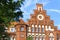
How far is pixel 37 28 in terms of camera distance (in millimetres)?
61062

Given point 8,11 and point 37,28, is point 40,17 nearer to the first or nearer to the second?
point 37,28

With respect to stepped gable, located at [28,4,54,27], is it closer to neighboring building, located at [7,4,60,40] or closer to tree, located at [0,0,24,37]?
neighboring building, located at [7,4,60,40]

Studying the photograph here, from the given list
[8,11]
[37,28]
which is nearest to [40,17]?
[37,28]

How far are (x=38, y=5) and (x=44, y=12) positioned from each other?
204cm

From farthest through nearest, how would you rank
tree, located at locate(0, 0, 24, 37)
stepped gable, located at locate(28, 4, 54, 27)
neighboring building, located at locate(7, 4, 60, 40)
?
stepped gable, located at locate(28, 4, 54, 27), neighboring building, located at locate(7, 4, 60, 40), tree, located at locate(0, 0, 24, 37)

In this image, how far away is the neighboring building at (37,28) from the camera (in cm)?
6038

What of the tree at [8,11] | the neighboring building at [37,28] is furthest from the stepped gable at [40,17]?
the tree at [8,11]

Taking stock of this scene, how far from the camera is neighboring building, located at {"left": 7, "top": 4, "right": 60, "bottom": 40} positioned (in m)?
60.4

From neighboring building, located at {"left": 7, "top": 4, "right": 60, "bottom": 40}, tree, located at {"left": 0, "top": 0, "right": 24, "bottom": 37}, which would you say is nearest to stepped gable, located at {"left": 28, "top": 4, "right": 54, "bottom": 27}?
neighboring building, located at {"left": 7, "top": 4, "right": 60, "bottom": 40}

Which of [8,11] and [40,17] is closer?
[8,11]

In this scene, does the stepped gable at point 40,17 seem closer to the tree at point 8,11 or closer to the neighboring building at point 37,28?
the neighboring building at point 37,28

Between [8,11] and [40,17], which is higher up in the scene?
[40,17]

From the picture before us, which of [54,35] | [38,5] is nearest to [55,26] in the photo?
[54,35]

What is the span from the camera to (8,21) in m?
16.8
